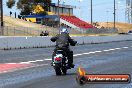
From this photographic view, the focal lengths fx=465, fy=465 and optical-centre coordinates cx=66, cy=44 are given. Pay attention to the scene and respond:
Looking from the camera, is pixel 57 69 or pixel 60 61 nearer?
pixel 60 61

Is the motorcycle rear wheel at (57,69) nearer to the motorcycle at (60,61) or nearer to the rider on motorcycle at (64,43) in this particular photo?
the motorcycle at (60,61)

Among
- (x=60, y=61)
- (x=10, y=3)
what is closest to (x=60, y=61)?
(x=60, y=61)

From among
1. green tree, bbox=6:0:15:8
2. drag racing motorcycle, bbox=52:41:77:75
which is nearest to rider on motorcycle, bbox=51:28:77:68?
drag racing motorcycle, bbox=52:41:77:75

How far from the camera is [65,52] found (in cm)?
1588

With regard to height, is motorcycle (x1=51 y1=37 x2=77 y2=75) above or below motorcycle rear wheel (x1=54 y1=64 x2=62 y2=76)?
above

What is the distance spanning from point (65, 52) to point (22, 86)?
134 inches

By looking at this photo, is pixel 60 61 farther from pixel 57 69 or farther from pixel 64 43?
pixel 64 43

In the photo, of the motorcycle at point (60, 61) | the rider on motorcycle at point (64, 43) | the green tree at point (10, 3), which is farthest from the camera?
→ the green tree at point (10, 3)

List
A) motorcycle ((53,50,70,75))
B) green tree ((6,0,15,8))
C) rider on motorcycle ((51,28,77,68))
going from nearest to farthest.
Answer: motorcycle ((53,50,70,75)) < rider on motorcycle ((51,28,77,68)) < green tree ((6,0,15,8))

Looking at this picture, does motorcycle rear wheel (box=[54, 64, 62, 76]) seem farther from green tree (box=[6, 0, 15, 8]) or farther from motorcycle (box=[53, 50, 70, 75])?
green tree (box=[6, 0, 15, 8])

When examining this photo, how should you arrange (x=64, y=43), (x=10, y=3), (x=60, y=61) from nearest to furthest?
(x=60, y=61) → (x=64, y=43) → (x=10, y=3)

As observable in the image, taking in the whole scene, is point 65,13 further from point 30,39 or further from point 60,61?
point 60,61

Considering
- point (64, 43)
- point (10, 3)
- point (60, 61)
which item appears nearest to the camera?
point (60, 61)

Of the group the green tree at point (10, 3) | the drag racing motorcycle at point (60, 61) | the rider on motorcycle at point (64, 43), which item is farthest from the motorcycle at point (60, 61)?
the green tree at point (10, 3)
